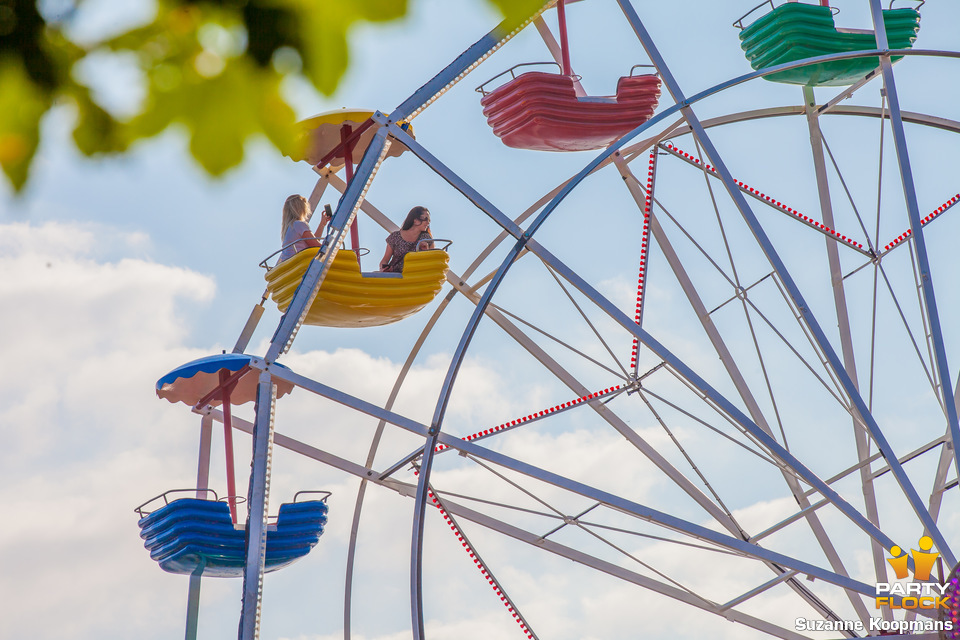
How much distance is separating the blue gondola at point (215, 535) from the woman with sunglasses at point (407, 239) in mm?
1914

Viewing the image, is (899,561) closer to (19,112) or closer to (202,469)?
(202,469)

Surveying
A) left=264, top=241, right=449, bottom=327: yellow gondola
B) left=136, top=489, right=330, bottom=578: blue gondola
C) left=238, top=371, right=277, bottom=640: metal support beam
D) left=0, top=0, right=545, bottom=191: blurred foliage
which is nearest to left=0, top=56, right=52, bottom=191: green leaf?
left=0, top=0, right=545, bottom=191: blurred foliage

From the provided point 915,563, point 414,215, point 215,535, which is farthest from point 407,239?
point 915,563

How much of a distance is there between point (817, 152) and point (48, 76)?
11.0 metres

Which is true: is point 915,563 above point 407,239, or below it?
below

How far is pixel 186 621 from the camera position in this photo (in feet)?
33.9

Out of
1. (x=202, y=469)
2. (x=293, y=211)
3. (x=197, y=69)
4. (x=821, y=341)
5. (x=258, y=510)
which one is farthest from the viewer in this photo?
(x=202, y=469)

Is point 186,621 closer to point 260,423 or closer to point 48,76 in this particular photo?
point 260,423

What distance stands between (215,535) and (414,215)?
2.88 m

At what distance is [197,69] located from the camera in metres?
1.65

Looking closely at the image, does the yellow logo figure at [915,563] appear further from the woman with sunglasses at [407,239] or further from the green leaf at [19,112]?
the green leaf at [19,112]

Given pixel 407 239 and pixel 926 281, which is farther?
pixel 407 239

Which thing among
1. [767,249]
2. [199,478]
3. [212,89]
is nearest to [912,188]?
[767,249]

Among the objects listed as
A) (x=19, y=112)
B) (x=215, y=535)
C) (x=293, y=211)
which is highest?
(x=293, y=211)
